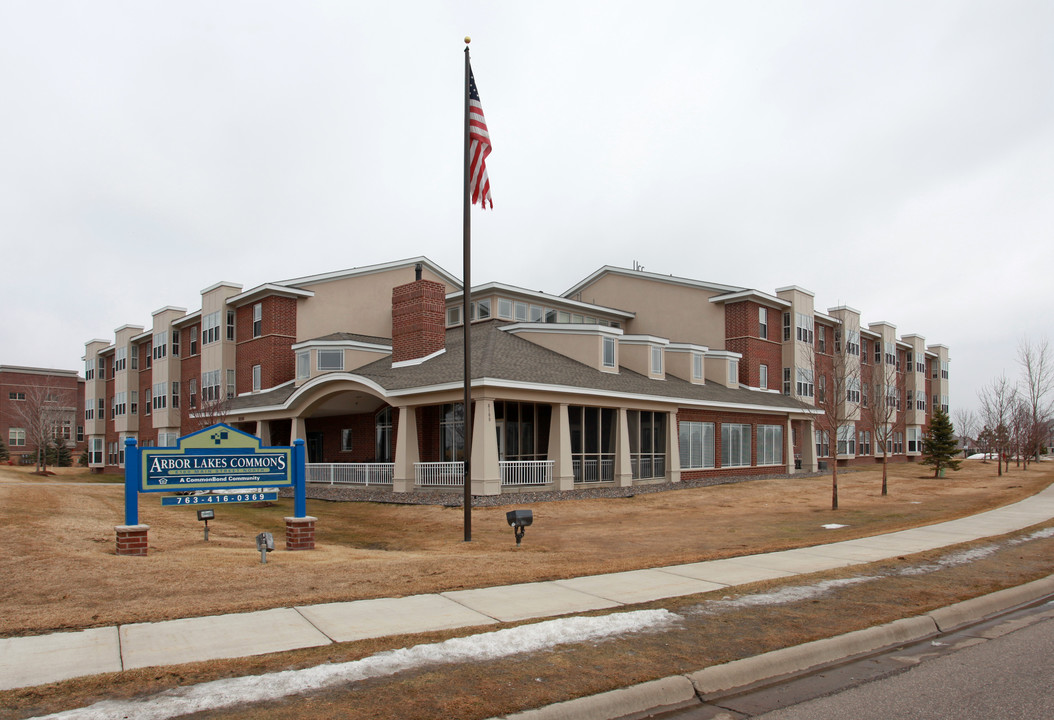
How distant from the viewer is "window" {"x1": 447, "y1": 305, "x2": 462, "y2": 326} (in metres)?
36.7

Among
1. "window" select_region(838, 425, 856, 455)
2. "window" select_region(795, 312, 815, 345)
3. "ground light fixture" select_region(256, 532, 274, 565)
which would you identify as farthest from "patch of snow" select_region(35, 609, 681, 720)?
"window" select_region(838, 425, 856, 455)

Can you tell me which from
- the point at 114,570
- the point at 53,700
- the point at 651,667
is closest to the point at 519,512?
the point at 114,570

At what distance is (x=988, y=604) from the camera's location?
356 inches

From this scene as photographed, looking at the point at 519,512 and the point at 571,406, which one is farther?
the point at 571,406

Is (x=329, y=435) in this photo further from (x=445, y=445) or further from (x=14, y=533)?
(x=14, y=533)

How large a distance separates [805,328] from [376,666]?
135 feet

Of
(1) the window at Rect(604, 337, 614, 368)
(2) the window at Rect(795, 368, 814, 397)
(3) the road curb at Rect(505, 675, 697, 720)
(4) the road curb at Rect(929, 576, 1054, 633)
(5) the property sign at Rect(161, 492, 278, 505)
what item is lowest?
(4) the road curb at Rect(929, 576, 1054, 633)

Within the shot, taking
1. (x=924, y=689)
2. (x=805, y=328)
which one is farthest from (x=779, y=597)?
(x=805, y=328)

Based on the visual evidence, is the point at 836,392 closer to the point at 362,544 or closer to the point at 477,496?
the point at 477,496

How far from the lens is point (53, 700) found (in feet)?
17.6

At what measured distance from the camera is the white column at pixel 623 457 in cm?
2708

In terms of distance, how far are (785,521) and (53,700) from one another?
17265mm

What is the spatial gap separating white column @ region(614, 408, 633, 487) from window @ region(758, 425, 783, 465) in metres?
11.4

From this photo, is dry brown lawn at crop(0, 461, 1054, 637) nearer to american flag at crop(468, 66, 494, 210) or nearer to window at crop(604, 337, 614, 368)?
window at crop(604, 337, 614, 368)
